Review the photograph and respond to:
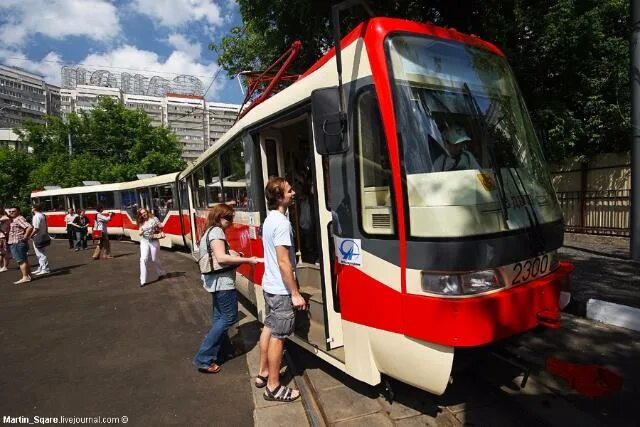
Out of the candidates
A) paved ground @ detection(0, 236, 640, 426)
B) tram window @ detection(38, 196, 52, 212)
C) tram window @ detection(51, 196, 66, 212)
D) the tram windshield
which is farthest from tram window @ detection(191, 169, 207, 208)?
tram window @ detection(38, 196, 52, 212)

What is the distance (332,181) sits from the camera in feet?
10.8

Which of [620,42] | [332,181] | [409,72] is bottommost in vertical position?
[332,181]

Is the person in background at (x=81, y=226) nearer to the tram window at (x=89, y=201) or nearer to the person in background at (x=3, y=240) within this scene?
the person in background at (x=3, y=240)

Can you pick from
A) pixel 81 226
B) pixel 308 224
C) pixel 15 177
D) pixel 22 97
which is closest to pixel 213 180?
pixel 308 224

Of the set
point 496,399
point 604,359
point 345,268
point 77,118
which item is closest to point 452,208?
point 345,268

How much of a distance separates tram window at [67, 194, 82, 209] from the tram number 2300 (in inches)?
923

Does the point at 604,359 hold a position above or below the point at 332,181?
below

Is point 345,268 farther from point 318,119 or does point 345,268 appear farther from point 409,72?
point 409,72

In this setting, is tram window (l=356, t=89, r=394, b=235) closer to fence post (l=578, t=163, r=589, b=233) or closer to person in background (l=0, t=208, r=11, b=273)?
fence post (l=578, t=163, r=589, b=233)

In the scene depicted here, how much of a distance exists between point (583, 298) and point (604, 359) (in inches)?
76.6

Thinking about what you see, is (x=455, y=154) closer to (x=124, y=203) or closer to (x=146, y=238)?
(x=146, y=238)

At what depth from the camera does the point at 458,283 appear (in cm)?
269

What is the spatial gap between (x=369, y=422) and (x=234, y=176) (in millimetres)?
3769

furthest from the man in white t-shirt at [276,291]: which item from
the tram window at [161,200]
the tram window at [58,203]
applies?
the tram window at [58,203]
